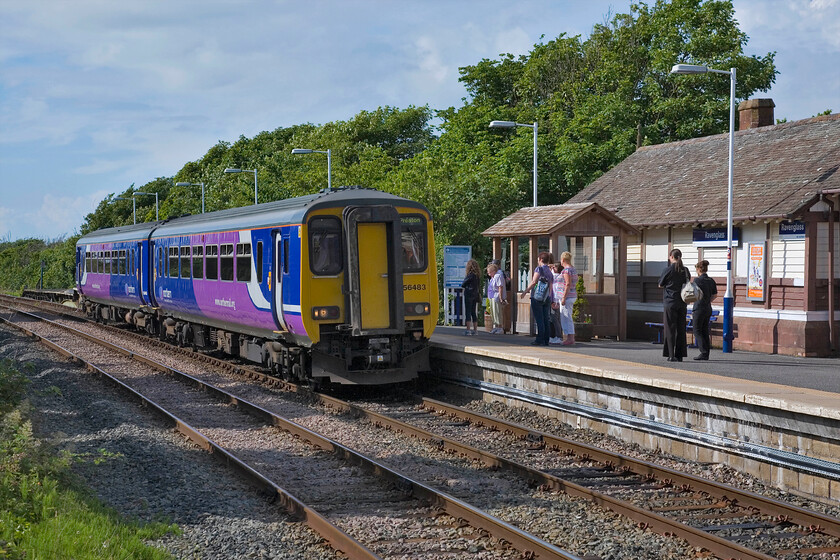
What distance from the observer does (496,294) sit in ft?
67.9

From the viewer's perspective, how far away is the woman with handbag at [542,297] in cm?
1730

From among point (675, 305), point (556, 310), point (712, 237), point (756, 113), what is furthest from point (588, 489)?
point (756, 113)

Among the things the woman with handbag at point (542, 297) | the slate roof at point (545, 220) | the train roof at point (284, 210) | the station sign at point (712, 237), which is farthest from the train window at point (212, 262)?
the station sign at point (712, 237)

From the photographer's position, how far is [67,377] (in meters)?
18.6

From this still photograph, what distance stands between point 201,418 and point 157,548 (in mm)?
6636

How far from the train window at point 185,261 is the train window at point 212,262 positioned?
177 cm

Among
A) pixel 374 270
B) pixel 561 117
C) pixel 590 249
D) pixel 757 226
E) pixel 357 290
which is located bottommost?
pixel 357 290

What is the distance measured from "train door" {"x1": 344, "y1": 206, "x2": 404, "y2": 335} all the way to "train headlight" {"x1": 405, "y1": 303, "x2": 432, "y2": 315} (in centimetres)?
33

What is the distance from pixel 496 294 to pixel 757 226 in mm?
5277

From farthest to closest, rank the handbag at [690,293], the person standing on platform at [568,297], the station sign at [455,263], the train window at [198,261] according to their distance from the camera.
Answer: the station sign at [455,263] < the train window at [198,261] < the person standing on platform at [568,297] < the handbag at [690,293]

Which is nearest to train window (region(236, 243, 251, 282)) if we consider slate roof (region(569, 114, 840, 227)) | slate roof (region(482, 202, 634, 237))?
slate roof (region(482, 202, 634, 237))

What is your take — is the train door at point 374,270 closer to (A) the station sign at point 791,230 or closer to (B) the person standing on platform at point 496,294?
(B) the person standing on platform at point 496,294

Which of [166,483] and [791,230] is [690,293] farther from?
[166,483]

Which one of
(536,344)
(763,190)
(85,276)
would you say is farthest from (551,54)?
(536,344)
